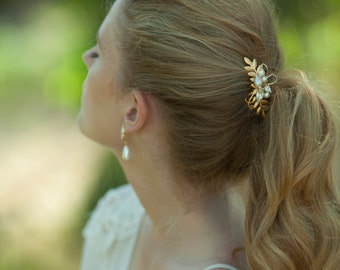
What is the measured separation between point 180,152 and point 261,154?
0.64 feet

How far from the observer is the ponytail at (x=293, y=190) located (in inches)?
69.4

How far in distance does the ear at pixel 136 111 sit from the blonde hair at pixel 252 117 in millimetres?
30

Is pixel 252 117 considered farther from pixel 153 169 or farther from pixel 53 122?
pixel 53 122

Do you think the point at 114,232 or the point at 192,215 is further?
the point at 114,232

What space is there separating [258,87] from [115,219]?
2.78 ft

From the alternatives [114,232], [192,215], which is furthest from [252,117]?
[114,232]

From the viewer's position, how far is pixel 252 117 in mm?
1831

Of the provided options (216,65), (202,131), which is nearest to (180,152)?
(202,131)

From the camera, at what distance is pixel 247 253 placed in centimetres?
179

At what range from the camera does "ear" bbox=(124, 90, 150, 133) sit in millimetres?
1856

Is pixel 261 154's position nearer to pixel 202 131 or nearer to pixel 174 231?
pixel 202 131

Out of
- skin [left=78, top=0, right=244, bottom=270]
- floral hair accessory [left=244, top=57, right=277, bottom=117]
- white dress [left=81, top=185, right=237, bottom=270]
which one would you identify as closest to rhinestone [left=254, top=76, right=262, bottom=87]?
floral hair accessory [left=244, top=57, right=277, bottom=117]

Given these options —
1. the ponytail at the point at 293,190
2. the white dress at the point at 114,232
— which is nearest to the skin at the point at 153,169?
the ponytail at the point at 293,190

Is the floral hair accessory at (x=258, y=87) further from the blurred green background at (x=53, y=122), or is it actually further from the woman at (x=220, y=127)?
the blurred green background at (x=53, y=122)
